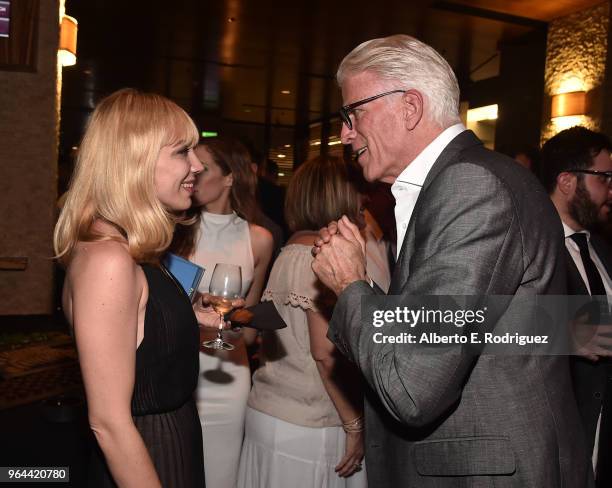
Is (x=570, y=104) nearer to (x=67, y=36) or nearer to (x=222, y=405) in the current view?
(x=67, y=36)

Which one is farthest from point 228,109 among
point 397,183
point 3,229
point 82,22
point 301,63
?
point 397,183

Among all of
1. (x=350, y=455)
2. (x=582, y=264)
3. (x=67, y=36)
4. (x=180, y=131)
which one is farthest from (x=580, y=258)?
(x=67, y=36)

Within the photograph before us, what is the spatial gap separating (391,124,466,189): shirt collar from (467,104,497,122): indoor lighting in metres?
7.30

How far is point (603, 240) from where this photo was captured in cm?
281

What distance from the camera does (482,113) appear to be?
8.79 metres

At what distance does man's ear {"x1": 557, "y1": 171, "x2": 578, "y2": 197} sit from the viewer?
2723 millimetres

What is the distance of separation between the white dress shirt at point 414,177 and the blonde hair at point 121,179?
0.63 meters

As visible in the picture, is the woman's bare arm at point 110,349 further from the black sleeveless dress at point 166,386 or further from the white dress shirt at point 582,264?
the white dress shirt at point 582,264

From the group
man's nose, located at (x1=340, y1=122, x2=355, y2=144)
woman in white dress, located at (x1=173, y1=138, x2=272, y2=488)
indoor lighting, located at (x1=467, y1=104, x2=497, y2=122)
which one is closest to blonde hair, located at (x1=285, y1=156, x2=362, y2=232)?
woman in white dress, located at (x1=173, y1=138, x2=272, y2=488)

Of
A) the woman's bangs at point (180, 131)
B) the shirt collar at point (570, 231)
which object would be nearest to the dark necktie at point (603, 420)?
the shirt collar at point (570, 231)

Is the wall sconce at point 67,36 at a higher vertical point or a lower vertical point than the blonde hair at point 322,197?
higher

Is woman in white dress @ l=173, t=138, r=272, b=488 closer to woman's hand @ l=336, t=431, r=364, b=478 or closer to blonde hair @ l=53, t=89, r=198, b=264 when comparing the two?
woman's hand @ l=336, t=431, r=364, b=478

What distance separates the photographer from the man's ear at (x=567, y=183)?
2723mm

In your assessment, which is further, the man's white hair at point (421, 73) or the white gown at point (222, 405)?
the white gown at point (222, 405)
